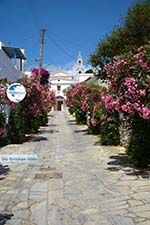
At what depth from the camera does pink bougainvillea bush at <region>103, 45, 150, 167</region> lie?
1032 cm

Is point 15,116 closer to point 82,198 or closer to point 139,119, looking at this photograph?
point 139,119

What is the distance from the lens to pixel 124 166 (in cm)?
1190

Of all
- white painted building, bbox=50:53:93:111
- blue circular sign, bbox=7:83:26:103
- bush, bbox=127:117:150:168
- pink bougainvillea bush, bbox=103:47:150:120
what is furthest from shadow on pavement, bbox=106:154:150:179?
white painted building, bbox=50:53:93:111

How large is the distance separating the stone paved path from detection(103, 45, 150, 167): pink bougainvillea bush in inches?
29.1

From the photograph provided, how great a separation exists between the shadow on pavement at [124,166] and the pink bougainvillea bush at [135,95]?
0.31 metres

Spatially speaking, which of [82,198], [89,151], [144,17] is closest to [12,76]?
[144,17]

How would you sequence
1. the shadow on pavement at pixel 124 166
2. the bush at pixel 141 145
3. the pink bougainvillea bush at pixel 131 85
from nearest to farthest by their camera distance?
1. the pink bougainvillea bush at pixel 131 85
2. the shadow on pavement at pixel 124 166
3. the bush at pixel 141 145

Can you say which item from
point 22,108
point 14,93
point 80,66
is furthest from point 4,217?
point 80,66

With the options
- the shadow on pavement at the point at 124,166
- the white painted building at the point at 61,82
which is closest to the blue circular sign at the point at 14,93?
the shadow on pavement at the point at 124,166

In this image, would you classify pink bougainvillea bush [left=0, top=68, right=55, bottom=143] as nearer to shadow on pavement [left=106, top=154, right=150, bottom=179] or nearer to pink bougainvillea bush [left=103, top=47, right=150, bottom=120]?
shadow on pavement [left=106, top=154, right=150, bottom=179]

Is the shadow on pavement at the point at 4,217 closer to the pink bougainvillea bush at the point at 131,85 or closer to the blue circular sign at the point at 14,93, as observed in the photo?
the pink bougainvillea bush at the point at 131,85

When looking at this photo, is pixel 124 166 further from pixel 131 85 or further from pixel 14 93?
pixel 14 93

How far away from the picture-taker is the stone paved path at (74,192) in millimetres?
6911

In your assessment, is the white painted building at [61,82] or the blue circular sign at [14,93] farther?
the white painted building at [61,82]
